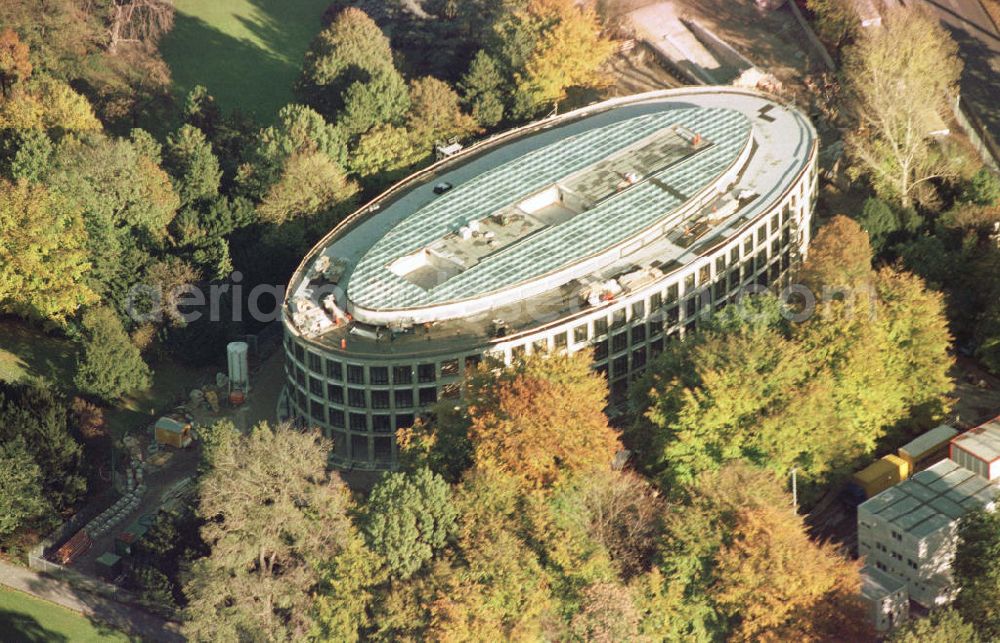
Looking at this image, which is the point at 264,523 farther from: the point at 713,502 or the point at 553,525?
the point at 713,502

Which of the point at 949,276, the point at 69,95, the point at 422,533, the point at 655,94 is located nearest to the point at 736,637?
the point at 422,533

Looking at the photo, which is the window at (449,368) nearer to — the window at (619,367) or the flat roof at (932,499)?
the window at (619,367)

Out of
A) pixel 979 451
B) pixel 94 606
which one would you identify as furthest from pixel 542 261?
pixel 94 606

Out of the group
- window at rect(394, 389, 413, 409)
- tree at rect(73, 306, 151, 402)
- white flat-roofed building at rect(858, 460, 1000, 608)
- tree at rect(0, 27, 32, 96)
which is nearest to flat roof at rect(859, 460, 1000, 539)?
white flat-roofed building at rect(858, 460, 1000, 608)

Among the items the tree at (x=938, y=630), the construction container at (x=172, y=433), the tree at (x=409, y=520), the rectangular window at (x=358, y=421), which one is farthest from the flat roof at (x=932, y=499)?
the construction container at (x=172, y=433)

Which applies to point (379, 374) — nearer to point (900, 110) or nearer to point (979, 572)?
point (979, 572)

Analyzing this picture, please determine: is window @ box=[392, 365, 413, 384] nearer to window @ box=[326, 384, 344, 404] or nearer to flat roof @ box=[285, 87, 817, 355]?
flat roof @ box=[285, 87, 817, 355]
